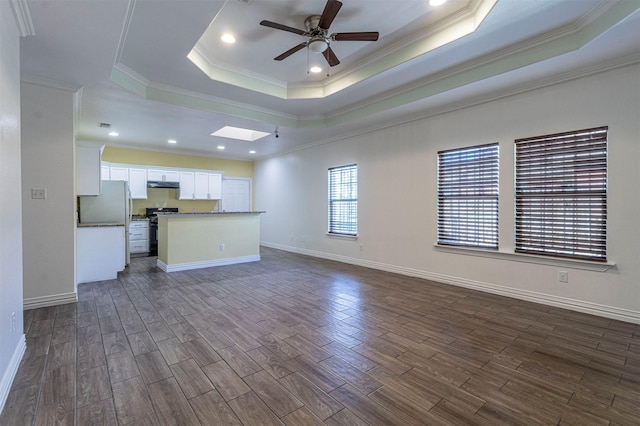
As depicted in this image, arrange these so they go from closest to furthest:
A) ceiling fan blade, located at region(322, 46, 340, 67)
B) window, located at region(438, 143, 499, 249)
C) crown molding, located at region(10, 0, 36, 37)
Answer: crown molding, located at region(10, 0, 36, 37), ceiling fan blade, located at region(322, 46, 340, 67), window, located at region(438, 143, 499, 249)

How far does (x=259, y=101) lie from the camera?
4.80 metres

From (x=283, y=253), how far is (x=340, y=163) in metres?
2.67

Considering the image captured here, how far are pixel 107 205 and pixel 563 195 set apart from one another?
22.7 ft

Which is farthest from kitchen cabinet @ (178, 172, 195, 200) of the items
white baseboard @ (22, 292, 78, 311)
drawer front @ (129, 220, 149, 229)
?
white baseboard @ (22, 292, 78, 311)

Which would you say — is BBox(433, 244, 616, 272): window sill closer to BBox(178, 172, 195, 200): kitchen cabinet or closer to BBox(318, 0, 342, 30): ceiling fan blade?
BBox(318, 0, 342, 30): ceiling fan blade

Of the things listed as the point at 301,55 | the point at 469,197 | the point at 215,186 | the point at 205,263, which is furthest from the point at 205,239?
the point at 469,197

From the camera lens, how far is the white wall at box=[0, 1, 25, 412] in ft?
5.99

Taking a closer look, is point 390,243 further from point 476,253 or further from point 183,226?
point 183,226

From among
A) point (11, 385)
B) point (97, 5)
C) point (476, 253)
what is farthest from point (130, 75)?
point (476, 253)

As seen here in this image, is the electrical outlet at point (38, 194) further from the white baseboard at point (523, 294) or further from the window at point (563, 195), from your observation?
the window at point (563, 195)

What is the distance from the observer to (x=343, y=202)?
20.7ft

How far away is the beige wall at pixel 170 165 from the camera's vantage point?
23.4 feet

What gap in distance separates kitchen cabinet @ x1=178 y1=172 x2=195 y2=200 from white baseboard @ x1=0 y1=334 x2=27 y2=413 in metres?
5.71

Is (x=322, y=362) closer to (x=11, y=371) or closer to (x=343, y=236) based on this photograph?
Result: (x=11, y=371)
